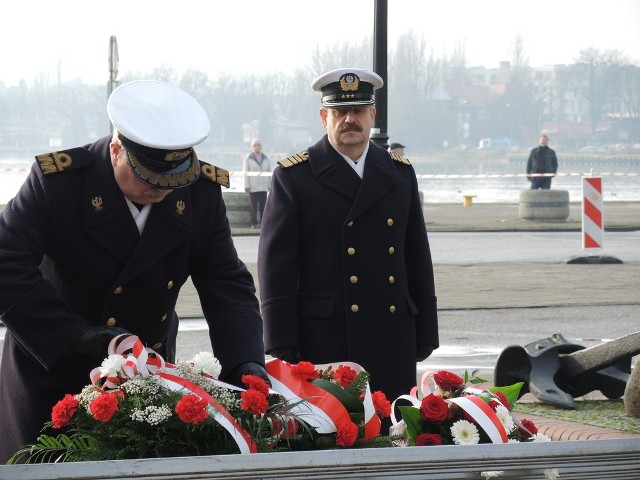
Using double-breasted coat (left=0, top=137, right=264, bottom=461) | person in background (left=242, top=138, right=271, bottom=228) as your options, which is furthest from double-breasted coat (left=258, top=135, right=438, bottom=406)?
person in background (left=242, top=138, right=271, bottom=228)

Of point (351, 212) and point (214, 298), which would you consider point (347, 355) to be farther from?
point (214, 298)

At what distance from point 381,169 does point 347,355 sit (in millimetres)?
788

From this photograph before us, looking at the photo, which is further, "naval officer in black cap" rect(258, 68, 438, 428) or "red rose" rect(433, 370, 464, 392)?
"naval officer in black cap" rect(258, 68, 438, 428)

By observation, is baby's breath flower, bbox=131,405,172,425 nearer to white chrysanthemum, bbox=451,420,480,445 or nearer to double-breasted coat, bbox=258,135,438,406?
white chrysanthemum, bbox=451,420,480,445

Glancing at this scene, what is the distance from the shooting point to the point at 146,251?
3773 millimetres

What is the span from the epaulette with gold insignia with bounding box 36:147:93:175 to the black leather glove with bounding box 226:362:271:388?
741 millimetres

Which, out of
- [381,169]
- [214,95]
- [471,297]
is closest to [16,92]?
[214,95]

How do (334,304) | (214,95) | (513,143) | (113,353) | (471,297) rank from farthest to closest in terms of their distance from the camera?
(513,143), (214,95), (471,297), (334,304), (113,353)

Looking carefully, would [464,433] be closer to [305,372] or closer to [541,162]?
[305,372]

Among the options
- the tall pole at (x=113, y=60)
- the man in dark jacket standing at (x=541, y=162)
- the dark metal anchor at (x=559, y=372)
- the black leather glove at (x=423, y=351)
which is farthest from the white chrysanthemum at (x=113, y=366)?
the man in dark jacket standing at (x=541, y=162)

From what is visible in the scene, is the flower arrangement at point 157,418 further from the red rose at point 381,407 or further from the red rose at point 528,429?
the red rose at point 528,429

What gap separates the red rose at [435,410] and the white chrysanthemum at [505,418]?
0.51 ft

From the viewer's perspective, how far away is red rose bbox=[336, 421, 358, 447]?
3139 mm

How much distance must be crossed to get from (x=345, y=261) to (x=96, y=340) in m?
2.05
